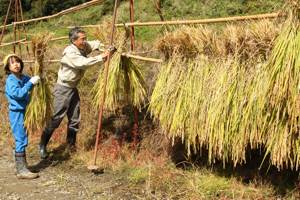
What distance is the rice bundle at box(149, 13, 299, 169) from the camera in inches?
90.0

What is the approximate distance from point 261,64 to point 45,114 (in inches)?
103

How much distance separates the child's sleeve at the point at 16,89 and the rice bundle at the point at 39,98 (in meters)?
0.16

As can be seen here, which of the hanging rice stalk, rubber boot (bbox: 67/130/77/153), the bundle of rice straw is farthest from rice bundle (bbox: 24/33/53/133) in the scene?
Answer: the hanging rice stalk

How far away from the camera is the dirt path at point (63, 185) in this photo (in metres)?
2.86

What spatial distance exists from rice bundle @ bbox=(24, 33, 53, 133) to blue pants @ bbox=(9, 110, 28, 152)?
7 cm

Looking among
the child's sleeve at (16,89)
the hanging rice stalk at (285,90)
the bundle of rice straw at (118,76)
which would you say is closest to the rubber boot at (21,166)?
the child's sleeve at (16,89)

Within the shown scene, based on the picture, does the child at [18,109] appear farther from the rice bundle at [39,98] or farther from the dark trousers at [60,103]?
the dark trousers at [60,103]

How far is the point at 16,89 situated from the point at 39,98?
0.30 m

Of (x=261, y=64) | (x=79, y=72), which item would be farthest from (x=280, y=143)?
(x=79, y=72)

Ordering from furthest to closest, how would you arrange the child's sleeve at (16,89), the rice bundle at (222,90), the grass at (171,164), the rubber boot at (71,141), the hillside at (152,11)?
the hillside at (152,11) → the rubber boot at (71,141) → the child's sleeve at (16,89) → the grass at (171,164) → the rice bundle at (222,90)

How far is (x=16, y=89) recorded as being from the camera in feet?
10.6

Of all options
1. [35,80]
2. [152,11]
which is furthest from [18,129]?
[152,11]

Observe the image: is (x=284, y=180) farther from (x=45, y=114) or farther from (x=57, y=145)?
(x=57, y=145)

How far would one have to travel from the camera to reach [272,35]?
2.25 meters
